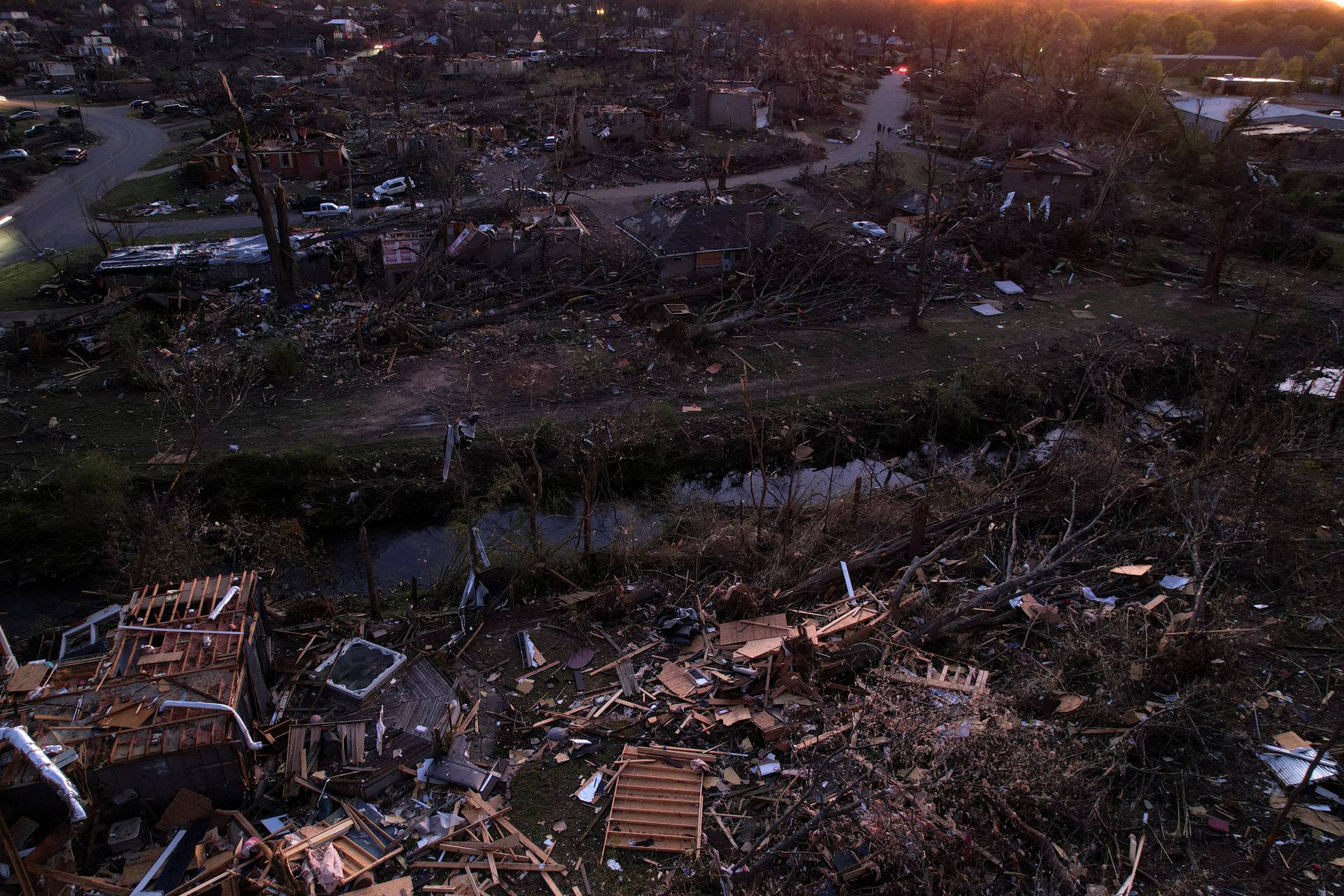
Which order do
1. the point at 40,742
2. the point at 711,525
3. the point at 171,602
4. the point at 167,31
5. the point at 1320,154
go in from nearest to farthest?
the point at 40,742
the point at 171,602
the point at 711,525
the point at 1320,154
the point at 167,31

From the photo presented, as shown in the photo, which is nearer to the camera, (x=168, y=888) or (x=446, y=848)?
(x=168, y=888)

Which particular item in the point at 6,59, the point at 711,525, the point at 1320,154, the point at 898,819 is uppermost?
the point at 6,59

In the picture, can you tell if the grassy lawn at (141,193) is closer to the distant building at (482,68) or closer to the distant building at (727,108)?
the distant building at (727,108)

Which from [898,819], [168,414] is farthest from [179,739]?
[168,414]

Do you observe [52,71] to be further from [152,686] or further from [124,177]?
[152,686]

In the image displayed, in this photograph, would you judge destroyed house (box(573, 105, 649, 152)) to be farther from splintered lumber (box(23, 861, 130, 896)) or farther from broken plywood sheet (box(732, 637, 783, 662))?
splintered lumber (box(23, 861, 130, 896))

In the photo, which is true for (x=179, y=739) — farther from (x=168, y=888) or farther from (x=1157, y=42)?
(x=1157, y=42)

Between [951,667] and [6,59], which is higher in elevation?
[6,59]
